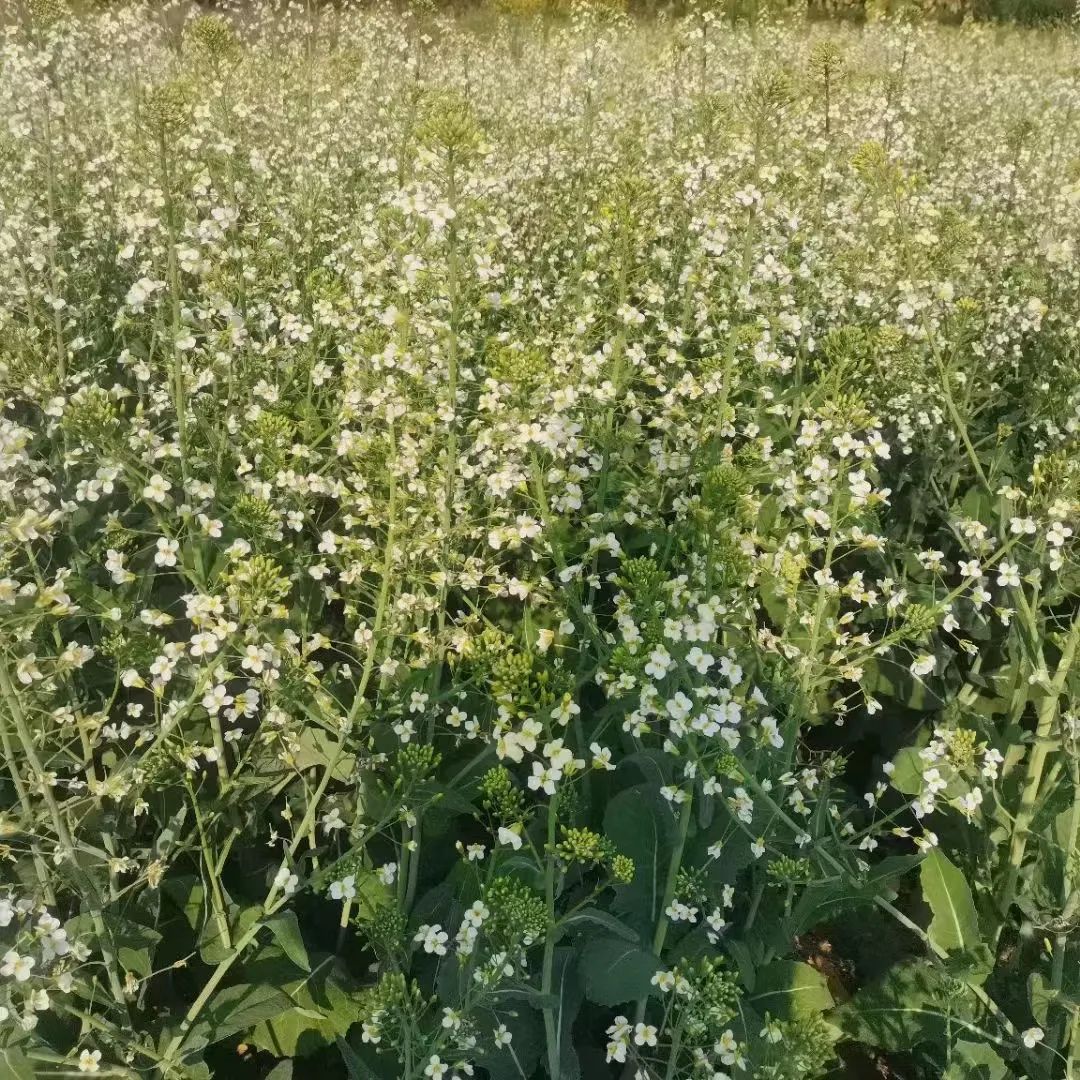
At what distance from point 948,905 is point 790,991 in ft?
2.28

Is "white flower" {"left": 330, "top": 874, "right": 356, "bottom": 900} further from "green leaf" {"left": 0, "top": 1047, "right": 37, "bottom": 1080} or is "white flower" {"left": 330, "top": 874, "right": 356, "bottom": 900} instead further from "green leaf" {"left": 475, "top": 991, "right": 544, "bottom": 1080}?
"green leaf" {"left": 0, "top": 1047, "right": 37, "bottom": 1080}

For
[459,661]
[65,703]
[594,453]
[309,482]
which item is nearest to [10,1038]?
[65,703]

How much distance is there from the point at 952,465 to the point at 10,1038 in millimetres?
4384

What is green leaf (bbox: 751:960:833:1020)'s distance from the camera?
2865mm

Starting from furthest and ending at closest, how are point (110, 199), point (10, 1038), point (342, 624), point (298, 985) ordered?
1. point (110, 199)
2. point (342, 624)
3. point (298, 985)
4. point (10, 1038)

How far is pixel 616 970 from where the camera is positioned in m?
2.47

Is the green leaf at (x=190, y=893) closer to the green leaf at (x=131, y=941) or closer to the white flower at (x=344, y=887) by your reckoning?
the green leaf at (x=131, y=941)

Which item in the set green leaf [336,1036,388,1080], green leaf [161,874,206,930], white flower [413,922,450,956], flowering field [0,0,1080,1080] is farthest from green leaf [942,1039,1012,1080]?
green leaf [161,874,206,930]

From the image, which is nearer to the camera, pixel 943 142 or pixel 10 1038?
pixel 10 1038

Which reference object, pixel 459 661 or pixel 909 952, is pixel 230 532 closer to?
pixel 459 661

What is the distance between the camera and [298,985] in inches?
109

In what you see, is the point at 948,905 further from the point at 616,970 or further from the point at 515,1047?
the point at 515,1047

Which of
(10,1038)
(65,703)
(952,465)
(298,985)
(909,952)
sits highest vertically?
(952,465)

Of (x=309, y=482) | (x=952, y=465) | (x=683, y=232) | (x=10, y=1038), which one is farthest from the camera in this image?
(x=683, y=232)
